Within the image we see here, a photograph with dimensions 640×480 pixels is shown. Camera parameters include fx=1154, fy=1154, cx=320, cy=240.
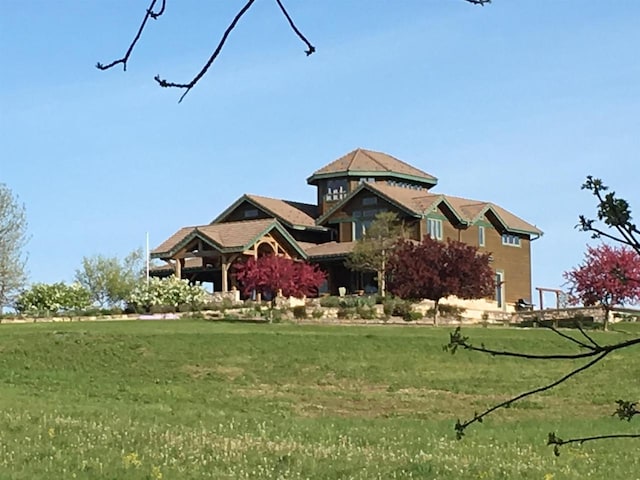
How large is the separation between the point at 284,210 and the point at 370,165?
5.14 metres

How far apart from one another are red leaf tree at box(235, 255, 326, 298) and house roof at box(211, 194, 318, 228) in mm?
11438

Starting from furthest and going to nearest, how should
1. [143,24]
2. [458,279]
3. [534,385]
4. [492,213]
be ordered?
[492,213] → [458,279] → [534,385] → [143,24]

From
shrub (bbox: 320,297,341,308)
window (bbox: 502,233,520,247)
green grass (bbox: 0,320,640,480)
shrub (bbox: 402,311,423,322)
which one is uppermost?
window (bbox: 502,233,520,247)

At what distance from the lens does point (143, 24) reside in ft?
7.58

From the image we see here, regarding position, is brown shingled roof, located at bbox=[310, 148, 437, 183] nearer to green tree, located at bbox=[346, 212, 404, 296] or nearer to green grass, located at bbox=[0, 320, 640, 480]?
green tree, located at bbox=[346, 212, 404, 296]

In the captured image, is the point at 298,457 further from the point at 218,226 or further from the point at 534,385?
the point at 218,226

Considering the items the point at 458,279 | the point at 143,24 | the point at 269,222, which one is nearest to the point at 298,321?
the point at 458,279

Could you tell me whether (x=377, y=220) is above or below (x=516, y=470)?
A: above

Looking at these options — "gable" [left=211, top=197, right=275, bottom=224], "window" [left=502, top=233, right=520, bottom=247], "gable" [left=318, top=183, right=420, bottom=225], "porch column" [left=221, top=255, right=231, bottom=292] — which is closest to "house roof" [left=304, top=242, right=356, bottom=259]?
"gable" [left=318, top=183, right=420, bottom=225]

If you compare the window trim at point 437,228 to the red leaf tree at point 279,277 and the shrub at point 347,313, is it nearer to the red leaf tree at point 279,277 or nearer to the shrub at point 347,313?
the shrub at point 347,313

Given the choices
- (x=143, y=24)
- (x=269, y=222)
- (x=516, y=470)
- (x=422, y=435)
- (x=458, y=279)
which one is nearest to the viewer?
(x=143, y=24)

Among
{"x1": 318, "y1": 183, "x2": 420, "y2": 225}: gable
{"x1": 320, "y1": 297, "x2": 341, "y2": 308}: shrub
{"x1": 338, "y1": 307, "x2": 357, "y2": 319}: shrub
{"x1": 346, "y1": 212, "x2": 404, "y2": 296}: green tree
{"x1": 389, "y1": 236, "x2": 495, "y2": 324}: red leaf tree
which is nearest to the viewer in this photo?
{"x1": 389, "y1": 236, "x2": 495, "y2": 324}: red leaf tree

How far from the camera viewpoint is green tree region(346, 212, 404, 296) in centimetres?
5184

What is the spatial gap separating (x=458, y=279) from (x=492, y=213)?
17.4m
